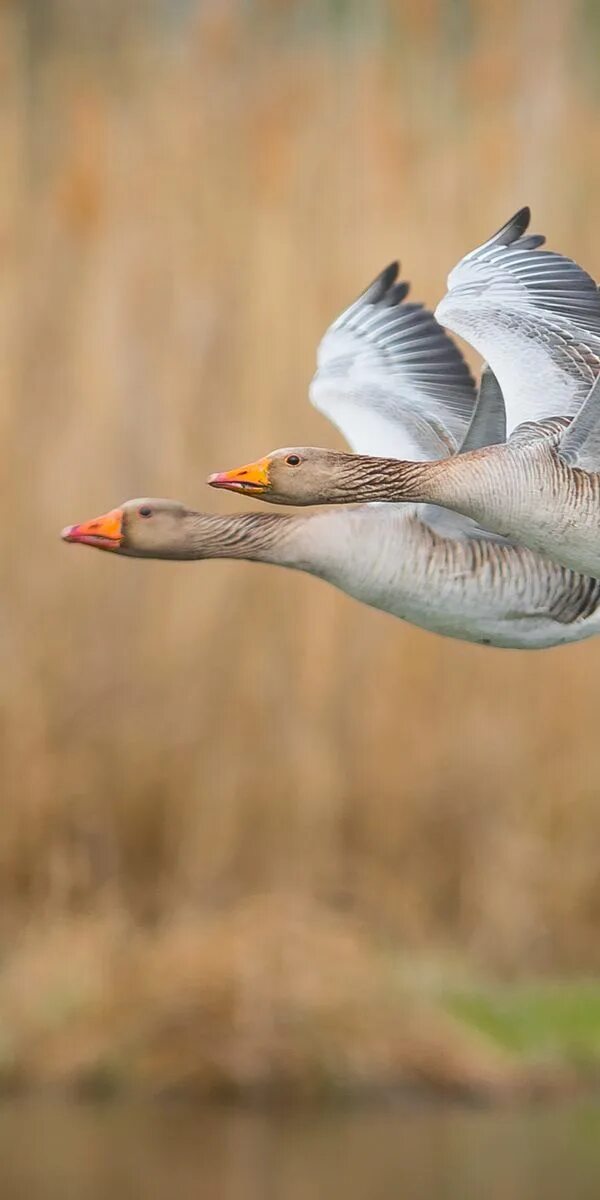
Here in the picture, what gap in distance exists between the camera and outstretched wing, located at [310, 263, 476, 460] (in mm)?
5266

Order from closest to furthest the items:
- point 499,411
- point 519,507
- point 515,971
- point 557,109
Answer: point 519,507, point 499,411, point 557,109, point 515,971

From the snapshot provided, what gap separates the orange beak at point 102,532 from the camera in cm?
442

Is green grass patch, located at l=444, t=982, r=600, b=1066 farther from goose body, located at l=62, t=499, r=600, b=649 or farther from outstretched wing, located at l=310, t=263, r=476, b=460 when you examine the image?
goose body, located at l=62, t=499, r=600, b=649

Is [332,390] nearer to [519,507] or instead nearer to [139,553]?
[139,553]

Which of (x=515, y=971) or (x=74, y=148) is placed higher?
(x=74, y=148)

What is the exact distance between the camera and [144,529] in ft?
15.2

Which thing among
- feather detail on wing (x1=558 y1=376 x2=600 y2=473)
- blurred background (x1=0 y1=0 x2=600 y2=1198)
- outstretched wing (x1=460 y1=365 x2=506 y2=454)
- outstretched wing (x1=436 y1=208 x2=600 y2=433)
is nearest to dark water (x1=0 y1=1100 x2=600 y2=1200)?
blurred background (x1=0 y1=0 x2=600 y2=1198)

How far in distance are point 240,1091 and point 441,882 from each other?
1518 mm

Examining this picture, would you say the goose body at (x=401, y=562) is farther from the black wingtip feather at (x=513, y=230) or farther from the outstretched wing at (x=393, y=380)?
the black wingtip feather at (x=513, y=230)

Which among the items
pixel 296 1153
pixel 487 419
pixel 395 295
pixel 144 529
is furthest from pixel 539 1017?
pixel 144 529

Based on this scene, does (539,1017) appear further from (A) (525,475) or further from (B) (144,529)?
(A) (525,475)

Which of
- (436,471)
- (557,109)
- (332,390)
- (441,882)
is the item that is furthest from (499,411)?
(441,882)

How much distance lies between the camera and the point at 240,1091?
458 inches

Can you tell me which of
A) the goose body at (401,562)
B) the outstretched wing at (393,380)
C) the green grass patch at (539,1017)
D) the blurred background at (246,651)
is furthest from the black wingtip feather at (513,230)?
the green grass patch at (539,1017)
